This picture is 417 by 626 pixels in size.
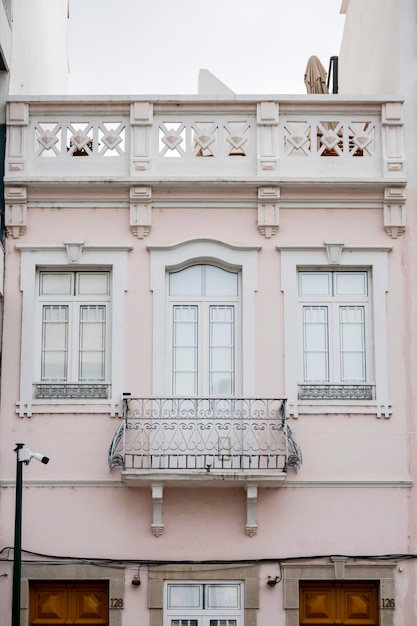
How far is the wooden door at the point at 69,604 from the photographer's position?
1714 cm

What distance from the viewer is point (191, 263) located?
59.4ft

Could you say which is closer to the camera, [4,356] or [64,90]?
[4,356]

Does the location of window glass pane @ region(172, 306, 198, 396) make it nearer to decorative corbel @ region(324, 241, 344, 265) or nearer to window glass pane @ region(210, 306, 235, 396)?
window glass pane @ region(210, 306, 235, 396)

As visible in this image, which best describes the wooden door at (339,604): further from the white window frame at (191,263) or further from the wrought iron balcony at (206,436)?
the white window frame at (191,263)

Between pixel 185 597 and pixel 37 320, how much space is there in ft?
14.8

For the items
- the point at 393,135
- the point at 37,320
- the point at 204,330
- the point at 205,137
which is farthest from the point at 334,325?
the point at 37,320

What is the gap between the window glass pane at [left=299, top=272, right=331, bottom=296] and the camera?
18.1m

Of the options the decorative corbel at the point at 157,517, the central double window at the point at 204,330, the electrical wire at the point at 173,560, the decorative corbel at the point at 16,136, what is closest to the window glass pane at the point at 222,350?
the central double window at the point at 204,330

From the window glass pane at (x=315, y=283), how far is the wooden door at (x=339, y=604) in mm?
4218

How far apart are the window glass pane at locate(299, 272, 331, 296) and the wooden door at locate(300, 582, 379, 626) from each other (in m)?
4.22

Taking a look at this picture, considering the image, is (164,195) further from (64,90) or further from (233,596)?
(64,90)

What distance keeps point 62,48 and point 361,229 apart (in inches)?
404

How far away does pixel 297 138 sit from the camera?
18.2 meters

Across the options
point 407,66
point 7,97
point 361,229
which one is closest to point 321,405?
point 361,229
